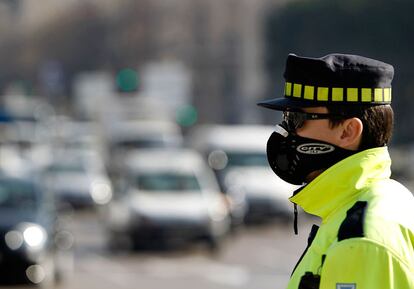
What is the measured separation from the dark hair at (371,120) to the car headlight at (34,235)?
1367cm

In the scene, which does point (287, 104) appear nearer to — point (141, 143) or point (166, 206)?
point (166, 206)

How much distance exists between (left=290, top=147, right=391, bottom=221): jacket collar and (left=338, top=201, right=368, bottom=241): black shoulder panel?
84 mm

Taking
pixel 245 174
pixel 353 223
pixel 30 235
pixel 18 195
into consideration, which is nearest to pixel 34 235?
pixel 30 235

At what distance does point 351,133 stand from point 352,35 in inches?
1880

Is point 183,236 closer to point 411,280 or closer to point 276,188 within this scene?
point 276,188

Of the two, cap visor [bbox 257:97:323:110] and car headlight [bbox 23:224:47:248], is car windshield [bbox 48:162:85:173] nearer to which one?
car headlight [bbox 23:224:47:248]

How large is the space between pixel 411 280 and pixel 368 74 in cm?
→ 60

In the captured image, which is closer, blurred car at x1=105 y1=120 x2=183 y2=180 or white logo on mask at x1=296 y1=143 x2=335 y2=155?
white logo on mask at x1=296 y1=143 x2=335 y2=155

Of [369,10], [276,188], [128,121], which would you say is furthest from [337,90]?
[369,10]

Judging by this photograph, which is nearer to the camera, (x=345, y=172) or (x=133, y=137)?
(x=345, y=172)

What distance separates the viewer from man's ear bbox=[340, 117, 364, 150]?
10.8 ft

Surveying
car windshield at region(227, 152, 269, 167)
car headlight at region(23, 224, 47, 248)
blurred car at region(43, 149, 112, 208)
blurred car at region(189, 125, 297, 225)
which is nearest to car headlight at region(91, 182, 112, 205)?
blurred car at region(43, 149, 112, 208)

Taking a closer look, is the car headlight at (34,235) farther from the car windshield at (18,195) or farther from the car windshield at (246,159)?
the car windshield at (246,159)

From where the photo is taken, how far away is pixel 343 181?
3219 mm
